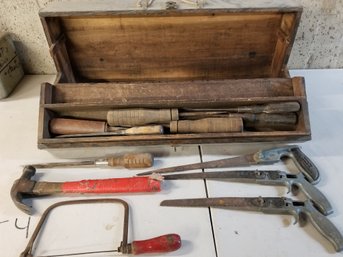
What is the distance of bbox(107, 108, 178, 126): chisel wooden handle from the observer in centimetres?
69

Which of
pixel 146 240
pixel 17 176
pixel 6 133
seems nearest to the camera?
pixel 146 240

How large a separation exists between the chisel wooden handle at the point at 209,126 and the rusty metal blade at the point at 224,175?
0.32ft

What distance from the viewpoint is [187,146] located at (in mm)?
726

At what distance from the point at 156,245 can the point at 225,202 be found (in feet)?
0.55

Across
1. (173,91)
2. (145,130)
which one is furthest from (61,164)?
(173,91)

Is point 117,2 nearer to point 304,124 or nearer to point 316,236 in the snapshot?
point 304,124

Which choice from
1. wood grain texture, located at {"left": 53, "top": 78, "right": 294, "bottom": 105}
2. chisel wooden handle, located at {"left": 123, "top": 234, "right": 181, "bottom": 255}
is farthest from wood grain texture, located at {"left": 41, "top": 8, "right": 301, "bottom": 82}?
chisel wooden handle, located at {"left": 123, "top": 234, "right": 181, "bottom": 255}

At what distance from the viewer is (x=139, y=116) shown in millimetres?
687

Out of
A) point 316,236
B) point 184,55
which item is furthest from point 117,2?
point 316,236

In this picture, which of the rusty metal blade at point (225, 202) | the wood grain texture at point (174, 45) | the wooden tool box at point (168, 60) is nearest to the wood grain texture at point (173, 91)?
the wooden tool box at point (168, 60)

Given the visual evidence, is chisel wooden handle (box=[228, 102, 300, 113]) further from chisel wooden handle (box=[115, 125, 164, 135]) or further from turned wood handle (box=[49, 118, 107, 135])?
turned wood handle (box=[49, 118, 107, 135])

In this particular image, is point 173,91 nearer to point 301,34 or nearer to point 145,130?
point 145,130

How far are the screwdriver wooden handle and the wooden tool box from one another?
3 centimetres

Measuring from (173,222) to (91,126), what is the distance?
0.30 m
